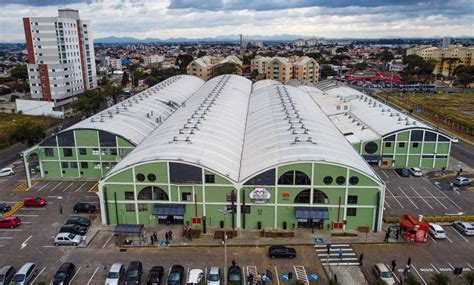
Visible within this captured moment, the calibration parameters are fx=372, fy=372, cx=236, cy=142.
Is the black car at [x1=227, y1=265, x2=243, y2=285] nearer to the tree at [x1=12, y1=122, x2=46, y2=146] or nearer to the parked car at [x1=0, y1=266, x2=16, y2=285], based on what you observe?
the parked car at [x1=0, y1=266, x2=16, y2=285]

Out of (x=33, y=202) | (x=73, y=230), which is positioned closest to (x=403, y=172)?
(x=73, y=230)

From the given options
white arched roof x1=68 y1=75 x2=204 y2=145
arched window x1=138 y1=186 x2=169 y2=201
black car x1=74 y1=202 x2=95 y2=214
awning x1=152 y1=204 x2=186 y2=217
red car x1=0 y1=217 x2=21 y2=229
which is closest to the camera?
awning x1=152 y1=204 x2=186 y2=217

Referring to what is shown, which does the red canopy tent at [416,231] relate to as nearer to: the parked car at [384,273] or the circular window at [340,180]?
the parked car at [384,273]

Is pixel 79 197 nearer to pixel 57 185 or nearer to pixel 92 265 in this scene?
pixel 57 185

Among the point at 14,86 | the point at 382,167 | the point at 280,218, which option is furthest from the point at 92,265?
the point at 14,86

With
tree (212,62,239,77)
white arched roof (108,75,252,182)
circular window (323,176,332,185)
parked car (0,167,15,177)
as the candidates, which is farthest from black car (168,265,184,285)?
tree (212,62,239,77)
